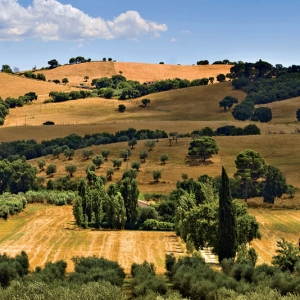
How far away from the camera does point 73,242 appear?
2520 inches

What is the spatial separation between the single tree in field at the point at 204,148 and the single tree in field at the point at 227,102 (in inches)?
2423

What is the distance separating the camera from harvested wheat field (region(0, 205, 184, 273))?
56.2 meters

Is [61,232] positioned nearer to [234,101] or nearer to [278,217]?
[278,217]

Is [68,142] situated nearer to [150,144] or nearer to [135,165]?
[150,144]

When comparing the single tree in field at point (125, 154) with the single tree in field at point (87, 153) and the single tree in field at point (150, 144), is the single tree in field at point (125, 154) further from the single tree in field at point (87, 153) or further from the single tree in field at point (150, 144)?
the single tree in field at point (87, 153)

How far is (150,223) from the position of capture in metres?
74.8

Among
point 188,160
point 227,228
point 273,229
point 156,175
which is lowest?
point 273,229

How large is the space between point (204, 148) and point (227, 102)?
64.5 meters

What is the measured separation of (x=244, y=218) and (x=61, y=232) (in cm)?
2791

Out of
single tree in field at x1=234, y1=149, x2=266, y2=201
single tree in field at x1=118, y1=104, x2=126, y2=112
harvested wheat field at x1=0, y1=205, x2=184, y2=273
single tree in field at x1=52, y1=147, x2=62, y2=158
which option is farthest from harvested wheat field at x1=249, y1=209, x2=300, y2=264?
single tree in field at x1=118, y1=104, x2=126, y2=112

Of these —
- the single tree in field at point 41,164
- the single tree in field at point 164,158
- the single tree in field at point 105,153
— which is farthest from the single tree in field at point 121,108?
the single tree in field at point 164,158

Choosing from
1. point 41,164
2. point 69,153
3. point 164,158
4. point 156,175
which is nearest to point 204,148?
point 164,158

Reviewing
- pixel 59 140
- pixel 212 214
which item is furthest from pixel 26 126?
pixel 212 214

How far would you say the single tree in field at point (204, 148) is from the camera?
11969 cm
